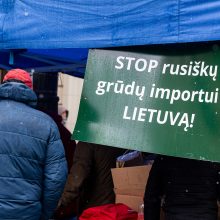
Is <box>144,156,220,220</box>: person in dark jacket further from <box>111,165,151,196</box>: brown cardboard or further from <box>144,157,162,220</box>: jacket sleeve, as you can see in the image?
<box>111,165,151,196</box>: brown cardboard

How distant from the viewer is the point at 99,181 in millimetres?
4770

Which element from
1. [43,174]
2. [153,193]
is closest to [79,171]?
[43,174]

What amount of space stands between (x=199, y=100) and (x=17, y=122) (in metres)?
1.34

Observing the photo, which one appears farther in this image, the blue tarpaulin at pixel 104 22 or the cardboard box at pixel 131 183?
the cardboard box at pixel 131 183

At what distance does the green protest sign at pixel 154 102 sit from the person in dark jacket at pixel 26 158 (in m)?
0.29

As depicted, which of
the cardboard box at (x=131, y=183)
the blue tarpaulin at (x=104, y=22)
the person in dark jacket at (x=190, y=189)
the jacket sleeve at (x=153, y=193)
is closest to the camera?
the blue tarpaulin at (x=104, y=22)

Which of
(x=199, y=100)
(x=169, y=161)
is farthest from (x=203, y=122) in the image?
(x=169, y=161)

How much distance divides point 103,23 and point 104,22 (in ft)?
Result: 0.03

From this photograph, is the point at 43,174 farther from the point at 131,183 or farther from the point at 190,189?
the point at 190,189

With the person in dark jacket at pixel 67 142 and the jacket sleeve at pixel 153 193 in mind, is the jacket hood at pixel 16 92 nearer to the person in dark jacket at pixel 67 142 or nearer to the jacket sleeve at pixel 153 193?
the jacket sleeve at pixel 153 193

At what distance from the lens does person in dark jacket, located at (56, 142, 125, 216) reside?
462 centimetres

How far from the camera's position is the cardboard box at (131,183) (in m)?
4.30

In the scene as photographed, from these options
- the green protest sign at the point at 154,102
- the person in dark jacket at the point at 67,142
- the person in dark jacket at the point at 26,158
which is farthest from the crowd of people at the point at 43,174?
the person in dark jacket at the point at 67,142

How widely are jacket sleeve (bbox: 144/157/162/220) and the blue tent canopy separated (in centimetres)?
99
